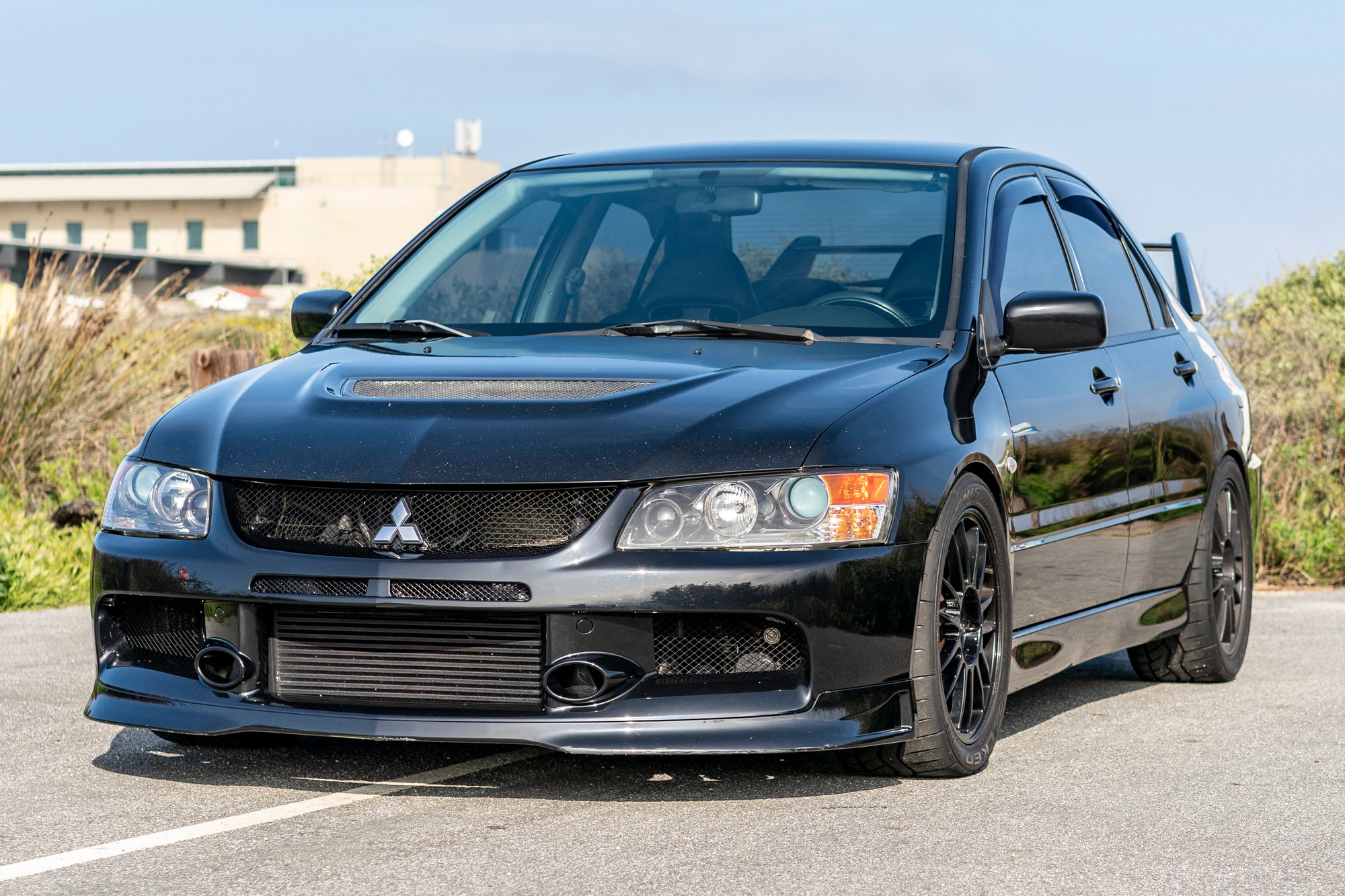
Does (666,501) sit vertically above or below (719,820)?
above

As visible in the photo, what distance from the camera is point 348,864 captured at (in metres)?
4.05

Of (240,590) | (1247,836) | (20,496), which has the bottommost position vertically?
(20,496)

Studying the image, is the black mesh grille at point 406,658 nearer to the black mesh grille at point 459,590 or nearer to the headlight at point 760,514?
the black mesh grille at point 459,590

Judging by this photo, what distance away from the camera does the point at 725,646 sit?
14.7ft

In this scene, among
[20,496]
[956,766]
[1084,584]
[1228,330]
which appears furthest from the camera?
[1228,330]

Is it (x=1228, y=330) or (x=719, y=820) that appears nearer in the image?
(x=719, y=820)

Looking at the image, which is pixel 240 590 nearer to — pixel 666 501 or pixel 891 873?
pixel 666 501

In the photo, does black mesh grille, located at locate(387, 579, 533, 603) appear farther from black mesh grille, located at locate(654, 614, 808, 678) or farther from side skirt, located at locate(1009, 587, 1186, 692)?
side skirt, located at locate(1009, 587, 1186, 692)

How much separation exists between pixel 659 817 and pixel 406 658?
0.69 metres

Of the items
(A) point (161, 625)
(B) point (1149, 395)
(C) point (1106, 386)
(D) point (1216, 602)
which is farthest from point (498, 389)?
(D) point (1216, 602)

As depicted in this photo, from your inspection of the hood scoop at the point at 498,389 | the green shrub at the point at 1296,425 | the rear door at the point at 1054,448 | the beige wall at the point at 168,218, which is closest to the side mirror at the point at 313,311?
the hood scoop at the point at 498,389

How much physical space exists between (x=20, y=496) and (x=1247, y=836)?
341 inches

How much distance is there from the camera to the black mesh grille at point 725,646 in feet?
14.6

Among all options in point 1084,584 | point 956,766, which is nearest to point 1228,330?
point 1084,584
